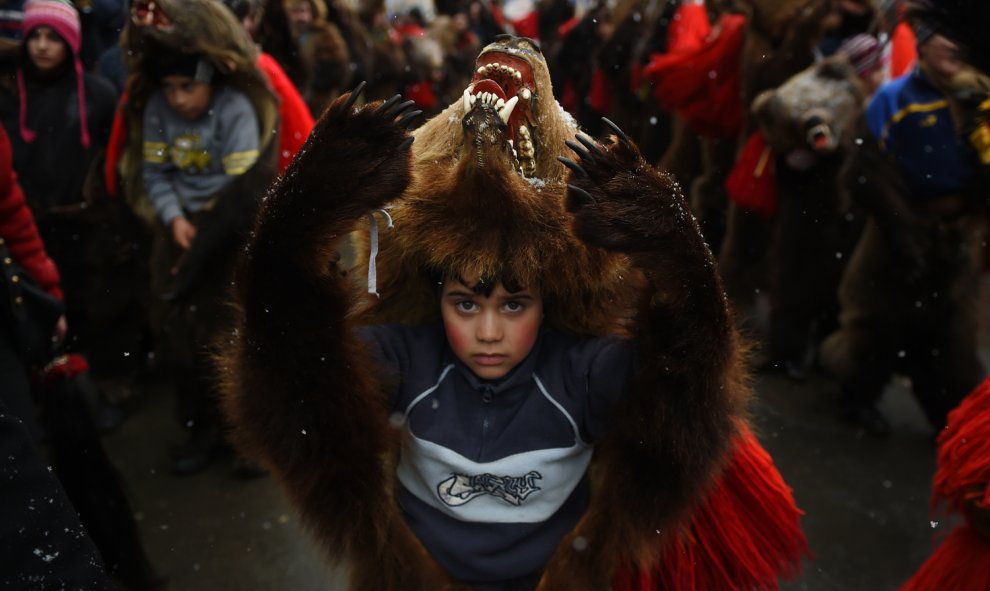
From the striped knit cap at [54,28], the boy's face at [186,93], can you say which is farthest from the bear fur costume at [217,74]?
the striped knit cap at [54,28]

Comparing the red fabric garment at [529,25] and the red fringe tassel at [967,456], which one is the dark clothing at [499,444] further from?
the red fabric garment at [529,25]

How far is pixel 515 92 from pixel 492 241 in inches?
13.2

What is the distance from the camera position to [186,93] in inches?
146

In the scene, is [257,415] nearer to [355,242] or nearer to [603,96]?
[355,242]

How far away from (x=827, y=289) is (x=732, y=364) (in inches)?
139

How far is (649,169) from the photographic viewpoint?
5.36 feet

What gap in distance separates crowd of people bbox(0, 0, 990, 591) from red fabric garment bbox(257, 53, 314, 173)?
2cm

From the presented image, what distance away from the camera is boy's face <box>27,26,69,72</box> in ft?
13.6

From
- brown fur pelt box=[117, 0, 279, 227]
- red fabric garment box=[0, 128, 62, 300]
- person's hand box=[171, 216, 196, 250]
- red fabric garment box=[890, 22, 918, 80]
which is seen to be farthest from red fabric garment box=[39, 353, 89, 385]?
red fabric garment box=[890, 22, 918, 80]

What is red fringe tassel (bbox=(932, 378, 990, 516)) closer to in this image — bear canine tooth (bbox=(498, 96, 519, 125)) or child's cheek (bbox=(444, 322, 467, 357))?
child's cheek (bbox=(444, 322, 467, 357))

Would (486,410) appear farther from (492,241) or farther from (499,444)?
(492,241)

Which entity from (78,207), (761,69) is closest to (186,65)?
(78,207)

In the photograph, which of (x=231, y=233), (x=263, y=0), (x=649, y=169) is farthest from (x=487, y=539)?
(x=263, y=0)

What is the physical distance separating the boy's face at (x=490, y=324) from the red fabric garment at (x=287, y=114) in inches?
90.0
